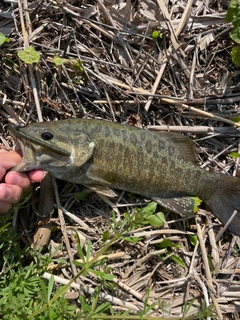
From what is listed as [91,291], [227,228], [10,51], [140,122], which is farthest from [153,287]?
[10,51]

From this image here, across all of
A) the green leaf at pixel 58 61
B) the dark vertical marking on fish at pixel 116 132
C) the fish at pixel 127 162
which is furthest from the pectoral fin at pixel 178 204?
the green leaf at pixel 58 61

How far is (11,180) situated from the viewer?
367 centimetres

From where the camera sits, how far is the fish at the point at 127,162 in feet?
12.3

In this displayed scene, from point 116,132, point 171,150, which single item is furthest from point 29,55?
point 171,150

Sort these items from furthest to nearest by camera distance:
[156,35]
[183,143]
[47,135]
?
[156,35], [183,143], [47,135]

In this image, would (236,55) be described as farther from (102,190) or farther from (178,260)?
(178,260)

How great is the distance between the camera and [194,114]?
4.51 meters

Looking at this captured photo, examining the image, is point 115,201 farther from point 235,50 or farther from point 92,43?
point 235,50

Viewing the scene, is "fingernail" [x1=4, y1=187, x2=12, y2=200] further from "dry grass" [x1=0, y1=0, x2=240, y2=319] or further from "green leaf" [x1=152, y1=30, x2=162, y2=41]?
"green leaf" [x1=152, y1=30, x2=162, y2=41]

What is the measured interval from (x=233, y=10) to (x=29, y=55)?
2.26 m

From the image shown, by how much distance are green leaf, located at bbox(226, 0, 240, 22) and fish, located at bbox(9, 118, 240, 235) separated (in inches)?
55.2

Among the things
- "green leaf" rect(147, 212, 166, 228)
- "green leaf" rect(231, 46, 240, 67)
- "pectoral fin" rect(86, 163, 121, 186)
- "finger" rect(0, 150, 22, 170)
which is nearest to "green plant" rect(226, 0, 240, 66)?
"green leaf" rect(231, 46, 240, 67)

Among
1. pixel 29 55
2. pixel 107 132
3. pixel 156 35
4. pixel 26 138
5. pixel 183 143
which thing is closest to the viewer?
pixel 26 138

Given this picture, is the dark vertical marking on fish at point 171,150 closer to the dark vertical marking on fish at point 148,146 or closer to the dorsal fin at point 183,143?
the dorsal fin at point 183,143
